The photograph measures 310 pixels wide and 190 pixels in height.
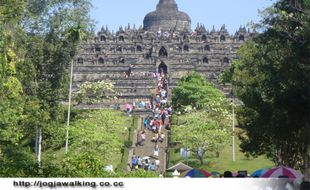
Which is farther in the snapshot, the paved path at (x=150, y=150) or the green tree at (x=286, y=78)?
the paved path at (x=150, y=150)

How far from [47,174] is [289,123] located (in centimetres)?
836

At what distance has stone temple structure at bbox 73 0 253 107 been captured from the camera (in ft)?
259

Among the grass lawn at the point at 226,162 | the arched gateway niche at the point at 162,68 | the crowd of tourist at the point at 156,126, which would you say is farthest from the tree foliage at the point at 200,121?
the arched gateway niche at the point at 162,68

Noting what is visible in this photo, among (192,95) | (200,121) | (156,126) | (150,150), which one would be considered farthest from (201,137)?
(192,95)

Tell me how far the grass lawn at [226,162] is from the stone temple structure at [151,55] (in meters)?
26.1

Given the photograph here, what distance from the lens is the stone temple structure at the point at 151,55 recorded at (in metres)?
78.9

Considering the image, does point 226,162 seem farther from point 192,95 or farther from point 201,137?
point 192,95

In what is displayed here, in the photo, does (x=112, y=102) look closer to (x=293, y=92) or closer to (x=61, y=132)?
(x=61, y=132)

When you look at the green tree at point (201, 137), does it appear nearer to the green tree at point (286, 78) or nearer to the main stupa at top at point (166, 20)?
the green tree at point (286, 78)

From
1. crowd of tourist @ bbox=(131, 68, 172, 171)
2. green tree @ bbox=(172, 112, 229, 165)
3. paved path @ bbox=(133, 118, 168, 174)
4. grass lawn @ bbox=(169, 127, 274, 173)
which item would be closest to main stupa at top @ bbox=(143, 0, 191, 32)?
crowd of tourist @ bbox=(131, 68, 172, 171)

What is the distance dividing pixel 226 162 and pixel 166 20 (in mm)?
80236

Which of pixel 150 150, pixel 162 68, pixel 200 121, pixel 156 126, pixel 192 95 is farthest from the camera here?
pixel 162 68

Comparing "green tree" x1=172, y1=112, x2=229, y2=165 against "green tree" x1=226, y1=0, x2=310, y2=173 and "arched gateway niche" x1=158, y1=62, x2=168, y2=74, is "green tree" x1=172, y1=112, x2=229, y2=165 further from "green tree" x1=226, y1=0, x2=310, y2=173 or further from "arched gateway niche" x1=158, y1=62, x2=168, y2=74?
"arched gateway niche" x1=158, y1=62, x2=168, y2=74

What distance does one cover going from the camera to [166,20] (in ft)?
393
